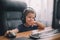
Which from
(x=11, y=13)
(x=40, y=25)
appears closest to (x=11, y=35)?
(x=11, y=13)

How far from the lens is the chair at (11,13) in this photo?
1021mm

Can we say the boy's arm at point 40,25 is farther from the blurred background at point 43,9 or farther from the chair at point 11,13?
the chair at point 11,13

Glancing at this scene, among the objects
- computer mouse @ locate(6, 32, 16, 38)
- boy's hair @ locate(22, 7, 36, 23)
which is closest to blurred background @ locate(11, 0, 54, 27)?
boy's hair @ locate(22, 7, 36, 23)

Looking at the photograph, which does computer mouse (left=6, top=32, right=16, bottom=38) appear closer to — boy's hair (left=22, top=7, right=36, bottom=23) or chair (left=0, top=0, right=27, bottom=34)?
chair (left=0, top=0, right=27, bottom=34)

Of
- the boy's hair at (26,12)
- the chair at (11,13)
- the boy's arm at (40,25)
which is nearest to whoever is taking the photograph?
the chair at (11,13)

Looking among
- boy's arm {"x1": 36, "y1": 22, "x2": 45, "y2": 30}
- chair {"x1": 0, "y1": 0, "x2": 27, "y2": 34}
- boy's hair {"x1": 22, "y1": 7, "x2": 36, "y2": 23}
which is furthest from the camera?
boy's arm {"x1": 36, "y1": 22, "x2": 45, "y2": 30}

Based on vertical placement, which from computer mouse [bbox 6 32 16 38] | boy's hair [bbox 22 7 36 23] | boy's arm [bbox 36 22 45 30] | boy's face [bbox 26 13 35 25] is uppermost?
boy's hair [bbox 22 7 36 23]

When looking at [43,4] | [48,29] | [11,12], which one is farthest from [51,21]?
[11,12]

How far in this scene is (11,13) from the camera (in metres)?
1.06

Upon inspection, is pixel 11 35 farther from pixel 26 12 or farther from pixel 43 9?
pixel 43 9

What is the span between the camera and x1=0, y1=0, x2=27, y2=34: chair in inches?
40.2

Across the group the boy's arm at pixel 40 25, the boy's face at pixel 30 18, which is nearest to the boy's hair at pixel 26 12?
the boy's face at pixel 30 18

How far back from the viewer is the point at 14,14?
1.07 meters

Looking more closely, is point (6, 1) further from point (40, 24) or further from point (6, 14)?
point (40, 24)
